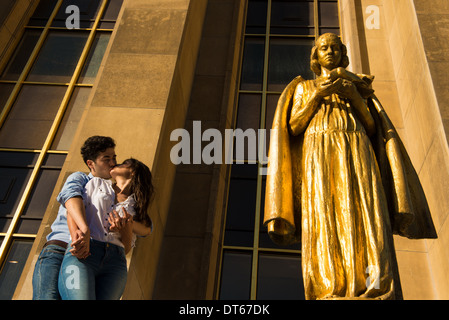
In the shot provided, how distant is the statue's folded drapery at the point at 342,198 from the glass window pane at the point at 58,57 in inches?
226

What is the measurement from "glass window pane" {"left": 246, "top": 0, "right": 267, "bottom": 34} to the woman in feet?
23.3

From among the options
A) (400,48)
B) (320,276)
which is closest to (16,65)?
(400,48)

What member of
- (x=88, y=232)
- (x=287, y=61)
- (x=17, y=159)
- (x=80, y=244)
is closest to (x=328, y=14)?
(x=287, y=61)

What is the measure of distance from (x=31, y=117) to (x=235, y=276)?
15.4ft

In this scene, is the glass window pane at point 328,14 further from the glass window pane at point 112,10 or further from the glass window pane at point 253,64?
the glass window pane at point 112,10

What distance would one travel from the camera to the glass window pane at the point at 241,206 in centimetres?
755

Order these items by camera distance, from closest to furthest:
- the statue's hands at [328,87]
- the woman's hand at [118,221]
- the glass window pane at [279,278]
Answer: the woman's hand at [118,221], the statue's hands at [328,87], the glass window pane at [279,278]

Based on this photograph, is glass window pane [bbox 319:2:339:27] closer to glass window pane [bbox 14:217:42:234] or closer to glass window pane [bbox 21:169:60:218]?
glass window pane [bbox 21:169:60:218]

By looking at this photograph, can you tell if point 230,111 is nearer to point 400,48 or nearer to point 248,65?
point 248,65

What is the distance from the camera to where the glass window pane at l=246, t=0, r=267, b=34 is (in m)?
10.6

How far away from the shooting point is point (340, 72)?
17.0ft

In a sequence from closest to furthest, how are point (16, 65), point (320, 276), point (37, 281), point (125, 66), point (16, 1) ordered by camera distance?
1. point (37, 281)
2. point (320, 276)
3. point (125, 66)
4. point (16, 65)
5. point (16, 1)

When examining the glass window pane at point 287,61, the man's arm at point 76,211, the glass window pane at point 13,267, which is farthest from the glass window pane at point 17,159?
the man's arm at point 76,211
